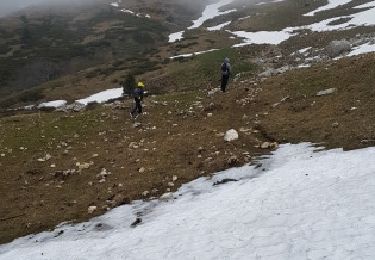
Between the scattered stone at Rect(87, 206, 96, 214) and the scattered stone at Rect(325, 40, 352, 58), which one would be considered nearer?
the scattered stone at Rect(87, 206, 96, 214)

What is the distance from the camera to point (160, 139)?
23.0 m

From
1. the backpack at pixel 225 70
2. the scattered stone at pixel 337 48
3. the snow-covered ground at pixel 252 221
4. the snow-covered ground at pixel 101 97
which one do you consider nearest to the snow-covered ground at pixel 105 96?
the snow-covered ground at pixel 101 97

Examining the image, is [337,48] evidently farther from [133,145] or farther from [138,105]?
[133,145]

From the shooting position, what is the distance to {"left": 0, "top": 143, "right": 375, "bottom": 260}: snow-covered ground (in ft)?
35.7

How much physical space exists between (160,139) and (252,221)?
1103 cm

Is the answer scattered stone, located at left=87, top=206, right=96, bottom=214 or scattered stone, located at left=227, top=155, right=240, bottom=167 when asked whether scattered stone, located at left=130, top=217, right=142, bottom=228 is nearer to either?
scattered stone, located at left=87, top=206, right=96, bottom=214

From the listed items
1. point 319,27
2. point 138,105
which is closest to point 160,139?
point 138,105

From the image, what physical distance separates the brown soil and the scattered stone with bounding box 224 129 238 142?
0.31 meters

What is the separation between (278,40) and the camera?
6881cm

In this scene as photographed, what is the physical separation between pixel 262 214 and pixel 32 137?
1705 cm

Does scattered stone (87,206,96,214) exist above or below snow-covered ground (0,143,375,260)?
below

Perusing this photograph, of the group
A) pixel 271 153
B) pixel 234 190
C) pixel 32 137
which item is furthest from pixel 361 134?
pixel 32 137

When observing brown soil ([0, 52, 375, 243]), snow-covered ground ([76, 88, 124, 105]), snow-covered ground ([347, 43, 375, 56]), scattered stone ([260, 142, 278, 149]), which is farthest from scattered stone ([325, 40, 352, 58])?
scattered stone ([260, 142, 278, 149])

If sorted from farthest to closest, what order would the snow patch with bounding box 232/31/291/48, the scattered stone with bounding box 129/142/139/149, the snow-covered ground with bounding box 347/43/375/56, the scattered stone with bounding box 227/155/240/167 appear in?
the snow patch with bounding box 232/31/291/48 < the snow-covered ground with bounding box 347/43/375/56 < the scattered stone with bounding box 129/142/139/149 < the scattered stone with bounding box 227/155/240/167
